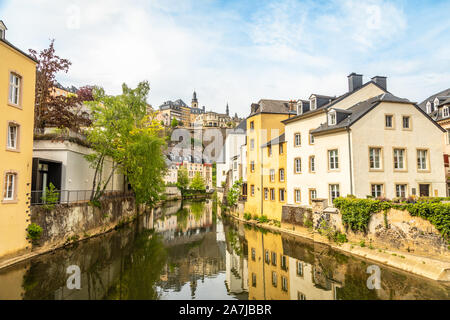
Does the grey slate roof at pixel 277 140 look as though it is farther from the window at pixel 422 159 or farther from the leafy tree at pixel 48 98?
the leafy tree at pixel 48 98

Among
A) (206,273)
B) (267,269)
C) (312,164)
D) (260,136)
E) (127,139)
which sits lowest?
(206,273)

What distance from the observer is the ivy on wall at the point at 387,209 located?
13391mm

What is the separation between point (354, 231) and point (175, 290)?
39.4 feet

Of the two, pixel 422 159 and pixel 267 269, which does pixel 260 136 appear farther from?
pixel 267 269

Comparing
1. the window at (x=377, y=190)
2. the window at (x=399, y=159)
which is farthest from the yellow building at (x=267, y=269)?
the window at (x=399, y=159)

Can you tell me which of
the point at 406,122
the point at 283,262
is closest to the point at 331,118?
the point at 406,122

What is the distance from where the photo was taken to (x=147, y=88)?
26.8 m

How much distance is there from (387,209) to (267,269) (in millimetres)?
7614

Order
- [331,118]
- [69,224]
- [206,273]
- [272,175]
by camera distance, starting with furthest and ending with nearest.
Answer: [272,175] → [331,118] → [69,224] → [206,273]

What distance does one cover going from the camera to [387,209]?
16.4 m
